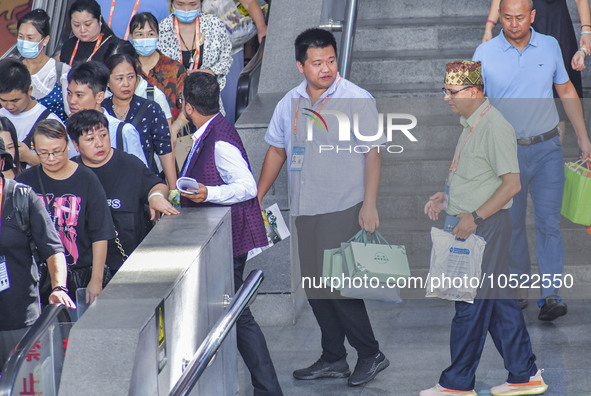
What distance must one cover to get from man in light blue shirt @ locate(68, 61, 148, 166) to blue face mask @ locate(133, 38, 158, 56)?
151 cm

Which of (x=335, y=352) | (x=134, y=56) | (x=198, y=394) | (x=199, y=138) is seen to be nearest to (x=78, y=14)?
(x=134, y=56)

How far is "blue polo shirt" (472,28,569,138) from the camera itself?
23.0 feet

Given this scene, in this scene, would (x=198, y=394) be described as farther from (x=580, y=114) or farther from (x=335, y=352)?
(x=580, y=114)

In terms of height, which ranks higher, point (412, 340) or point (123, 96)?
point (123, 96)

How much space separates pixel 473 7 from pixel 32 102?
4.93 meters

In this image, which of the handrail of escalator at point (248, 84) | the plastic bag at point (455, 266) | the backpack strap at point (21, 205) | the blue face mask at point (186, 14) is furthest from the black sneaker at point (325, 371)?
the blue face mask at point (186, 14)

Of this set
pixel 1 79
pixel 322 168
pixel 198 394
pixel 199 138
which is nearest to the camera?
pixel 198 394

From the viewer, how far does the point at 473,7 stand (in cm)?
1030

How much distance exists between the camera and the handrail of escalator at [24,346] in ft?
14.3

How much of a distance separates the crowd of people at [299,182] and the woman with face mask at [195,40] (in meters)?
1.13

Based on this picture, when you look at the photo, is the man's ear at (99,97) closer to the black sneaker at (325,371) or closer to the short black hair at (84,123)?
the short black hair at (84,123)

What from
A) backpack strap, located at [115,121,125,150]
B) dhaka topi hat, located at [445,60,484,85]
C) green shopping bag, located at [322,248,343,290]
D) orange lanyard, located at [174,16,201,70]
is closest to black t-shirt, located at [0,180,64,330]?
backpack strap, located at [115,121,125,150]

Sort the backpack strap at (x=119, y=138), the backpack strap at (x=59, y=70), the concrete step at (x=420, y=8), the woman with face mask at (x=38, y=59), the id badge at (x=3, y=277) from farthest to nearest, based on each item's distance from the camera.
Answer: the concrete step at (x=420, y=8), the woman with face mask at (x=38, y=59), the backpack strap at (x=59, y=70), the backpack strap at (x=119, y=138), the id badge at (x=3, y=277)

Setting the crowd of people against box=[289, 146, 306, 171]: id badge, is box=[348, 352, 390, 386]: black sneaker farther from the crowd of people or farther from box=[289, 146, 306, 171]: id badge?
box=[289, 146, 306, 171]: id badge
